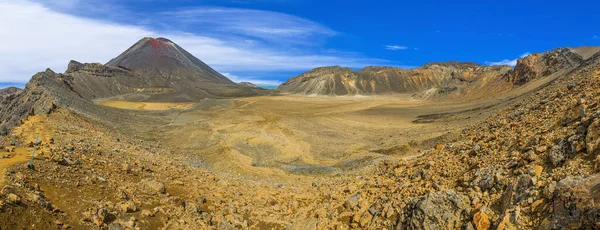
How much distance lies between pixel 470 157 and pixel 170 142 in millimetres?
22611

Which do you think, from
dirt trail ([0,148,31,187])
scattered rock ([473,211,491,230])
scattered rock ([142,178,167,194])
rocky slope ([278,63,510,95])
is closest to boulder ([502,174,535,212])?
scattered rock ([473,211,491,230])

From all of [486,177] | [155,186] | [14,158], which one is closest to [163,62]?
[14,158]

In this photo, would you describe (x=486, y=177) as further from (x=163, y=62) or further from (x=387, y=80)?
(x=163, y=62)

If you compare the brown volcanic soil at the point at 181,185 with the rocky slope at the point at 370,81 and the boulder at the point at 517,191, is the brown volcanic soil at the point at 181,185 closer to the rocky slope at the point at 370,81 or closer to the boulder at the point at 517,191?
the boulder at the point at 517,191

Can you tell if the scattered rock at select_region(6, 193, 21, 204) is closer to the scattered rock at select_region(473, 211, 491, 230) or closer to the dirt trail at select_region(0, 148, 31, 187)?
the dirt trail at select_region(0, 148, 31, 187)

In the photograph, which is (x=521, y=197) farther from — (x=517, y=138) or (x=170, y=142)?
(x=170, y=142)

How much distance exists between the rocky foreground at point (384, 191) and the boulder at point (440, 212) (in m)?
0.02

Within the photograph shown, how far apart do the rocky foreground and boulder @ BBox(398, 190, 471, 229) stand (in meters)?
0.02

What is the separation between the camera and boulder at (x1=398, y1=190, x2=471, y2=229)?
6250 mm

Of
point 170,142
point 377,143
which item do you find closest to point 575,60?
point 377,143

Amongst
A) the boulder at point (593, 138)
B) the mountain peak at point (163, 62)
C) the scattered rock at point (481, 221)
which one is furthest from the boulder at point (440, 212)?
the mountain peak at point (163, 62)

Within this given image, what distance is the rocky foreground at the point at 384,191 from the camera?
555 centimetres

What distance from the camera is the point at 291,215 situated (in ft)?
32.2

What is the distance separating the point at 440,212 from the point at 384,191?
9.14ft
